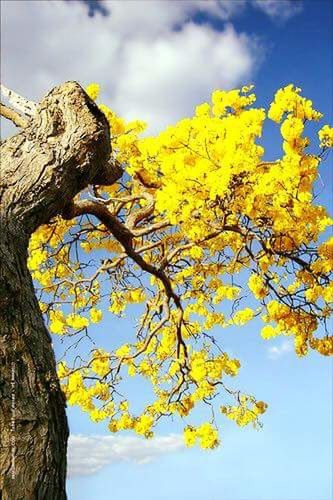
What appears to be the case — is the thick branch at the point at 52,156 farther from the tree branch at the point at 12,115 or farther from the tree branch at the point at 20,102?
the tree branch at the point at 12,115

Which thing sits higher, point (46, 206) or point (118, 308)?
point (118, 308)

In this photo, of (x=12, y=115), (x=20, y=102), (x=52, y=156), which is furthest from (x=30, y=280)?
(x=12, y=115)

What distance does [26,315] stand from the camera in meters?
3.30

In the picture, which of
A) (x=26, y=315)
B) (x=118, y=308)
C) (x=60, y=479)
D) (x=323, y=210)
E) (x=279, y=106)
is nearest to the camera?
(x=60, y=479)

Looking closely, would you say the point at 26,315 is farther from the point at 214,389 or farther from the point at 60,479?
the point at 214,389

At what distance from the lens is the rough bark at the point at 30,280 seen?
2906mm

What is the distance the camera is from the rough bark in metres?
2.91

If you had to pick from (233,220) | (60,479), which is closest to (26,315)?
(60,479)

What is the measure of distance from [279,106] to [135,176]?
2.38 meters

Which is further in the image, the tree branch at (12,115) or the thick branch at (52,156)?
the tree branch at (12,115)

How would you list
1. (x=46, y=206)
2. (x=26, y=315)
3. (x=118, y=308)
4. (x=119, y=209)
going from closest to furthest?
1. (x=26, y=315)
2. (x=46, y=206)
3. (x=119, y=209)
4. (x=118, y=308)

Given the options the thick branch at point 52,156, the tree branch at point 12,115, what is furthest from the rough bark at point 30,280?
the tree branch at point 12,115

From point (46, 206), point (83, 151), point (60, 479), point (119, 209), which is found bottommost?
point (60, 479)

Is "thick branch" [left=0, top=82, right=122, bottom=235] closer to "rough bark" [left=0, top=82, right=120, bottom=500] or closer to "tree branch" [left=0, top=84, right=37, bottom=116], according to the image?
"rough bark" [left=0, top=82, right=120, bottom=500]
